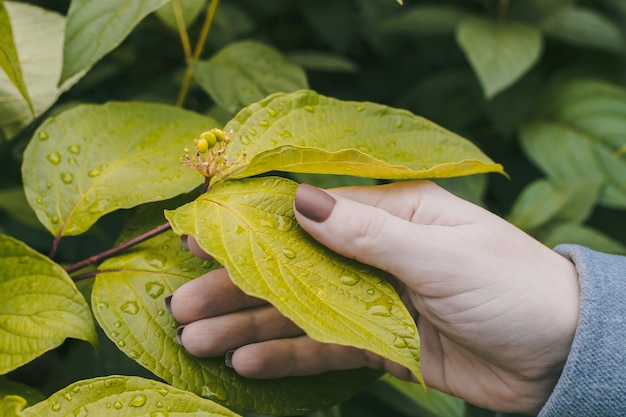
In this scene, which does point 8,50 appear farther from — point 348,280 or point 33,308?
point 348,280

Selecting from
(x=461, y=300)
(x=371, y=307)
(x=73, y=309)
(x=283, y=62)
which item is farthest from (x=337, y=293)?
(x=283, y=62)

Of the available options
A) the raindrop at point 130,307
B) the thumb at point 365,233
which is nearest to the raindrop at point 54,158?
the raindrop at point 130,307

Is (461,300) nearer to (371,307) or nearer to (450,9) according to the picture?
(371,307)

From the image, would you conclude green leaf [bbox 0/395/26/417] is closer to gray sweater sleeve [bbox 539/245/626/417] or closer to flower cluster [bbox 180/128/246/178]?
flower cluster [bbox 180/128/246/178]

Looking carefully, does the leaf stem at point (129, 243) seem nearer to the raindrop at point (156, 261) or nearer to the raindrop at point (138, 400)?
the raindrop at point (156, 261)

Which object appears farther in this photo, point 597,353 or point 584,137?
point 584,137

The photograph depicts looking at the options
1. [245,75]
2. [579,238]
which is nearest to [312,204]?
[245,75]

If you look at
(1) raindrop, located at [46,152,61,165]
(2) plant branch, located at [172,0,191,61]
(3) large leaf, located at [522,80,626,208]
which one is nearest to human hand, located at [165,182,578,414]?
(1) raindrop, located at [46,152,61,165]

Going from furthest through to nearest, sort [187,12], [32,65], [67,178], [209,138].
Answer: [187,12]
[32,65]
[67,178]
[209,138]
